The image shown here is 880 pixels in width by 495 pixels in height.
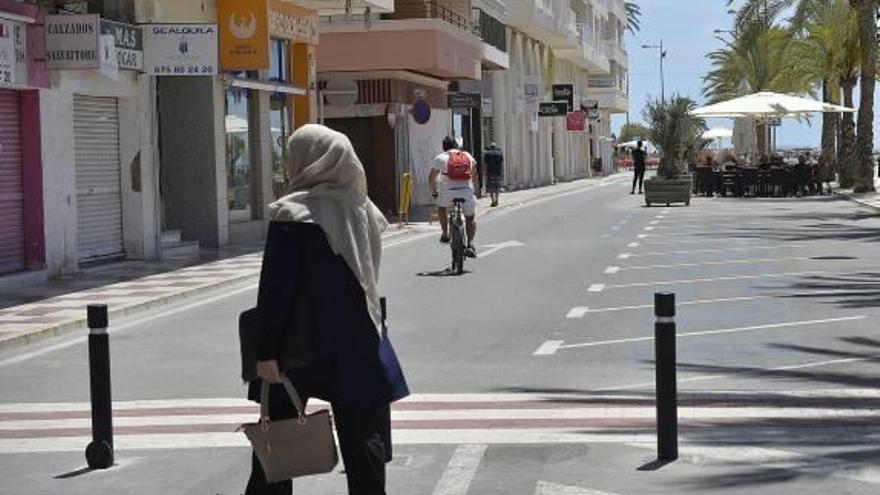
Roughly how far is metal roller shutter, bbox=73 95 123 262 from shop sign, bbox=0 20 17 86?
9.16 ft

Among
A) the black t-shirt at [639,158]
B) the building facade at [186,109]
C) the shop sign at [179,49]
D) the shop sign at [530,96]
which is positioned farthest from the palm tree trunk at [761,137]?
the shop sign at [179,49]

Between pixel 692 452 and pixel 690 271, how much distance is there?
471 inches

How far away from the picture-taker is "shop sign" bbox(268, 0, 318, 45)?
93.0ft

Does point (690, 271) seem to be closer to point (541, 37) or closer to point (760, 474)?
point (760, 474)

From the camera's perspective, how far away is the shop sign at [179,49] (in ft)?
73.6

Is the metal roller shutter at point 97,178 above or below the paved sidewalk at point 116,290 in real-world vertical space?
above

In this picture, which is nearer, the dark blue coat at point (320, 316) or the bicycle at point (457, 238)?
the dark blue coat at point (320, 316)

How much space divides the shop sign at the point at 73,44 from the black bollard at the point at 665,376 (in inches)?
541

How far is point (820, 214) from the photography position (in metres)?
33.8

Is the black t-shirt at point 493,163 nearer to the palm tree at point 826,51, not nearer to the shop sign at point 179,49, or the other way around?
the palm tree at point 826,51

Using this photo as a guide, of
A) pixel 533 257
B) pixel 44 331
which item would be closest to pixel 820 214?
pixel 533 257

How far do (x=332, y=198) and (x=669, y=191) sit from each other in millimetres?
36827

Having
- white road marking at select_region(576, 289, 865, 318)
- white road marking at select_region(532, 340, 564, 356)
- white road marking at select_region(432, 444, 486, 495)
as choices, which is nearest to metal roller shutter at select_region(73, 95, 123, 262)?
white road marking at select_region(576, 289, 865, 318)

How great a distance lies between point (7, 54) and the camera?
18.5m
